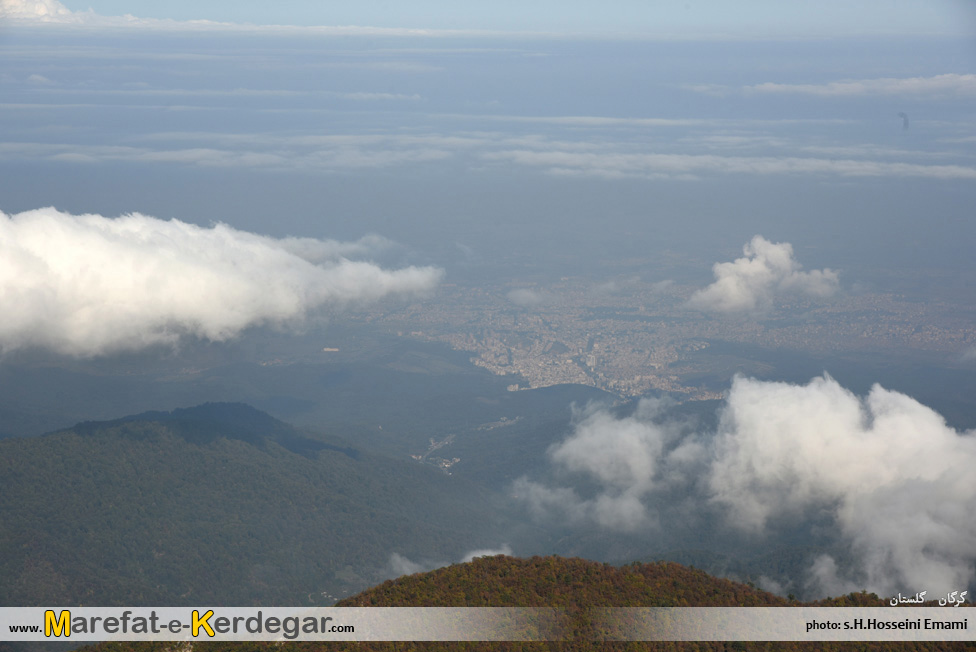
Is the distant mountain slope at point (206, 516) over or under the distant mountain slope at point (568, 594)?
over

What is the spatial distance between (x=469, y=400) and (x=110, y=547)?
343ft

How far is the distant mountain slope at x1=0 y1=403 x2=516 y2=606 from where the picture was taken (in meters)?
75.1

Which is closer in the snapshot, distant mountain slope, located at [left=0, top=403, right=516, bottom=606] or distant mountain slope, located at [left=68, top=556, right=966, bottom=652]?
distant mountain slope, located at [left=68, top=556, right=966, bottom=652]

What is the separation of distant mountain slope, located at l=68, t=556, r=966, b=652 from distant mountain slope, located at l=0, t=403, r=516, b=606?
39394mm

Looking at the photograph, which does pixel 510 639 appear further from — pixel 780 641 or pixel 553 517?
pixel 553 517

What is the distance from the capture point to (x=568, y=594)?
42219mm

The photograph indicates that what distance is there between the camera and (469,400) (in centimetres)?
17750

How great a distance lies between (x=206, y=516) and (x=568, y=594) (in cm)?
6117

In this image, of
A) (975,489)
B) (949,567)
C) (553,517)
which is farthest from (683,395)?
(949,567)

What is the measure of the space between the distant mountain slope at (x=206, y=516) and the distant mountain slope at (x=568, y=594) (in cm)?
3939

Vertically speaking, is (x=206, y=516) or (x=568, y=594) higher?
(x=206, y=516)

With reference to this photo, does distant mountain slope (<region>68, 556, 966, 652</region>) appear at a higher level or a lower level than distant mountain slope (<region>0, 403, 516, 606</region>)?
lower

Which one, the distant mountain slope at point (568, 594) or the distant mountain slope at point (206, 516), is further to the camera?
the distant mountain slope at point (206, 516)

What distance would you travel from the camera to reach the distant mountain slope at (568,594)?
1457 inches
